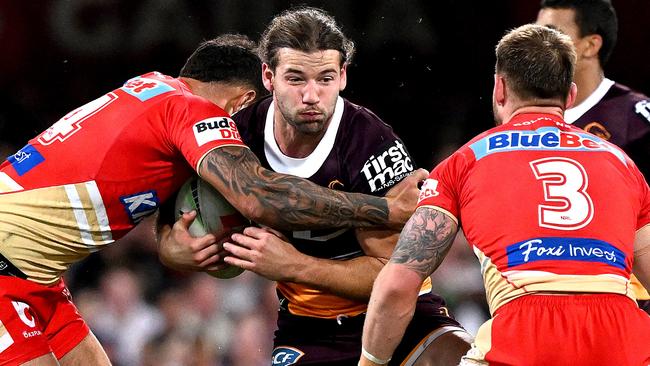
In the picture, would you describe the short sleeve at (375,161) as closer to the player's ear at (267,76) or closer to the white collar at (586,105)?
the player's ear at (267,76)

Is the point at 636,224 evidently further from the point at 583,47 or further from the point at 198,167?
the point at 583,47

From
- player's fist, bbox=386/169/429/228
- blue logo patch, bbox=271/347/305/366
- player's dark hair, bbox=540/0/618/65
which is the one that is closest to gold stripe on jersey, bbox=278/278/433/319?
blue logo patch, bbox=271/347/305/366

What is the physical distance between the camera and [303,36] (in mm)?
5238

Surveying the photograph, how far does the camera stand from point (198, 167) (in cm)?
496

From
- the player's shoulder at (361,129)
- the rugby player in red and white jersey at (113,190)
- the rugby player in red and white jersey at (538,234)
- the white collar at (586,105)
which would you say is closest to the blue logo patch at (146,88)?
the rugby player in red and white jersey at (113,190)

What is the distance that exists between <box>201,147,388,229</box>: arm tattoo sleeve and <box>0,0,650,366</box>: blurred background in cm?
466

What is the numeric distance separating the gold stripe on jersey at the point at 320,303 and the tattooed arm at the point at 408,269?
112 centimetres

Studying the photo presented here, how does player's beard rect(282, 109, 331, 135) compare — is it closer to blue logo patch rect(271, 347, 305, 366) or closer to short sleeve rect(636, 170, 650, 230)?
blue logo patch rect(271, 347, 305, 366)

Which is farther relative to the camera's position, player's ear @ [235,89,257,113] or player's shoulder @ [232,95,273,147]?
player's ear @ [235,89,257,113]

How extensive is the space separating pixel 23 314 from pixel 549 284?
257 centimetres

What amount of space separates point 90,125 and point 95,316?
4863 millimetres

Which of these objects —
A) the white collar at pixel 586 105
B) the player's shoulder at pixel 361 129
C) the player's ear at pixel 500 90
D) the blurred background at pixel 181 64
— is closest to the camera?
the player's ear at pixel 500 90

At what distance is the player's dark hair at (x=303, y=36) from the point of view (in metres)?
5.23

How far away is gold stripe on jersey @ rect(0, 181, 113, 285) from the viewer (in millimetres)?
5051
